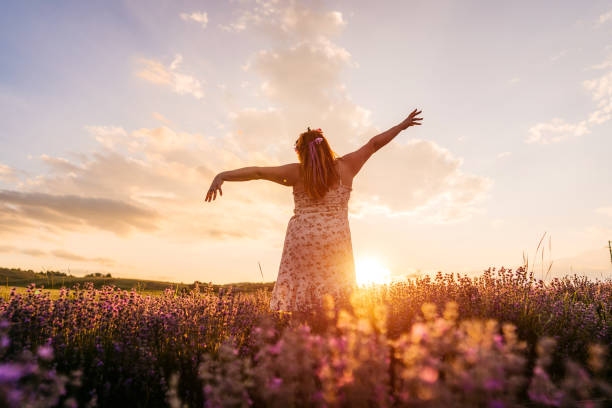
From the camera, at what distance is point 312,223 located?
15.7ft

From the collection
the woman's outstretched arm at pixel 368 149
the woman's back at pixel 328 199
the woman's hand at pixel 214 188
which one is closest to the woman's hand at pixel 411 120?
the woman's outstretched arm at pixel 368 149

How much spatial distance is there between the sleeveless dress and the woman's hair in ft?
0.48

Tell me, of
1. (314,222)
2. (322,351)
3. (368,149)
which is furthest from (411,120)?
(322,351)

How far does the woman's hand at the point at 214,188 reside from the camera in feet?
15.5

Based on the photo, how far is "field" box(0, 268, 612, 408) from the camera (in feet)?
4.60

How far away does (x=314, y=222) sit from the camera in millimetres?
4793

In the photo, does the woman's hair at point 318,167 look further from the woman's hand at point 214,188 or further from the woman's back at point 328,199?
the woman's hand at point 214,188

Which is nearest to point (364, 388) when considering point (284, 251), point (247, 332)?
point (247, 332)

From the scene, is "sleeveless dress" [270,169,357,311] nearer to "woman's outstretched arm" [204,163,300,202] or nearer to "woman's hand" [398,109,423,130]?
"woman's outstretched arm" [204,163,300,202]

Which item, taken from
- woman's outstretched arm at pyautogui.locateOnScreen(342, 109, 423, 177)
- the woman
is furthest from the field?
woman's outstretched arm at pyautogui.locateOnScreen(342, 109, 423, 177)

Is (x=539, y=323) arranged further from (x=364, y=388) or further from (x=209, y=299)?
(x=209, y=299)

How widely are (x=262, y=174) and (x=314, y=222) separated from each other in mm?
960

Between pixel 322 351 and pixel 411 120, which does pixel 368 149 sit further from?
pixel 322 351

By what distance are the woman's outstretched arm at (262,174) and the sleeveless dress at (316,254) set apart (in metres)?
0.20
